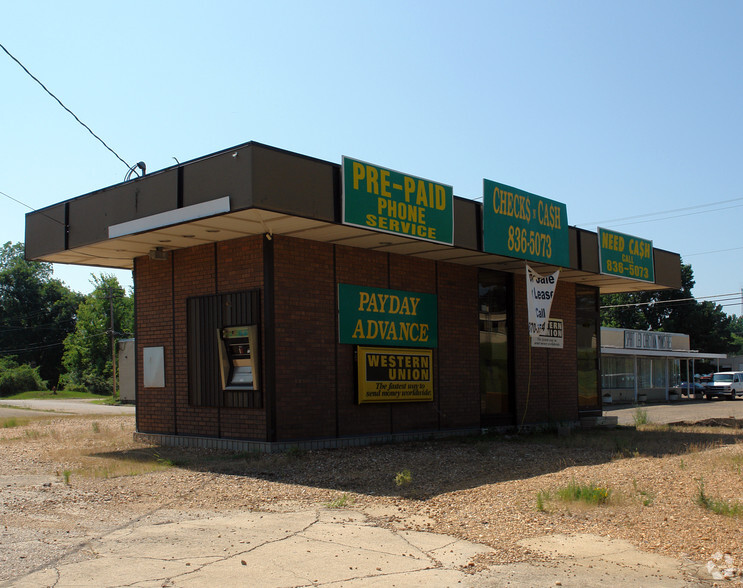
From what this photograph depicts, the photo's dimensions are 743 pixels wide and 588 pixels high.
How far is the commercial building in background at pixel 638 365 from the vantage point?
4034 cm

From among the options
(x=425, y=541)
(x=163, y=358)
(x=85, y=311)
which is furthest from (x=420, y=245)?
(x=85, y=311)

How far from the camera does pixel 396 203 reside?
44.1ft

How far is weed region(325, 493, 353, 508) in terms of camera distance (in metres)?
8.94

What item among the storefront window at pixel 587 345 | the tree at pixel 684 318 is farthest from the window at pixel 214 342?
the tree at pixel 684 318

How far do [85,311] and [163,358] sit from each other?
196 ft

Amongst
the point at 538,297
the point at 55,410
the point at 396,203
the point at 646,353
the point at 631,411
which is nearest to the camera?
the point at 396,203

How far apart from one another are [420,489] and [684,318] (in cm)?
6732

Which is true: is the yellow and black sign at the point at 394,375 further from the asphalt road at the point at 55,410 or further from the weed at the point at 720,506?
the asphalt road at the point at 55,410

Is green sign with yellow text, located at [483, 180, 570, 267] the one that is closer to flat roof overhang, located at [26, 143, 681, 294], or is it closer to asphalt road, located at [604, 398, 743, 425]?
flat roof overhang, located at [26, 143, 681, 294]

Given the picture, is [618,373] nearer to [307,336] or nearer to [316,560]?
[307,336]

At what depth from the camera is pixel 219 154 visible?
1183cm

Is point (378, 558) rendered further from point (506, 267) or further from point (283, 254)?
point (506, 267)

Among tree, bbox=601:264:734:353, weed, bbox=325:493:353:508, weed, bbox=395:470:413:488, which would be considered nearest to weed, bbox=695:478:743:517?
weed, bbox=395:470:413:488

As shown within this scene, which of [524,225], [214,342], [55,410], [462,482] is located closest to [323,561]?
[462,482]
